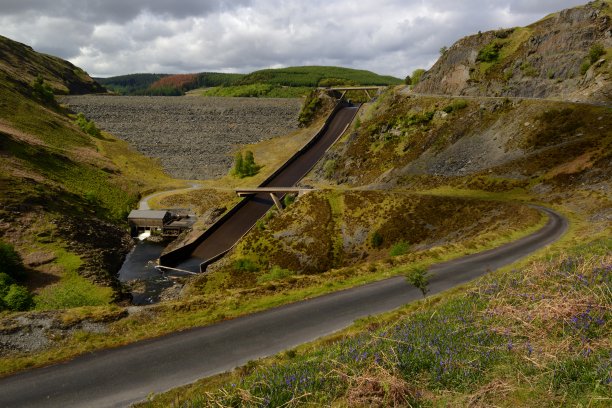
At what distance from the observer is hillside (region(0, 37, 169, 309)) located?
4441 centimetres

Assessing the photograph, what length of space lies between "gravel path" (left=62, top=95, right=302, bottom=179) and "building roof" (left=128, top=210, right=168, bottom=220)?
27.8m

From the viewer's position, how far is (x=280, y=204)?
6600cm

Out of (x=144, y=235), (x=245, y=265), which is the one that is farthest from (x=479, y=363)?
(x=144, y=235)

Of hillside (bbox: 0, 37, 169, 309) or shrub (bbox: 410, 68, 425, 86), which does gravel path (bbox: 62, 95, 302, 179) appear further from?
shrub (bbox: 410, 68, 425, 86)

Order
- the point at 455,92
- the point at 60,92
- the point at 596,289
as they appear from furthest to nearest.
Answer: the point at 60,92 < the point at 455,92 < the point at 596,289

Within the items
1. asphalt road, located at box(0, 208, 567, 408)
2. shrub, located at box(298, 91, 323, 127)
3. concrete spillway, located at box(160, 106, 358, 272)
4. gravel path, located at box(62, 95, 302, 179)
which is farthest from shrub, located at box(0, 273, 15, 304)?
shrub, located at box(298, 91, 323, 127)

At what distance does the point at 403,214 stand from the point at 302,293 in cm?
2857

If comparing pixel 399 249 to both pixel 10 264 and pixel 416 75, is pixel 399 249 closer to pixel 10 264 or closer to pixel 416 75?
pixel 10 264

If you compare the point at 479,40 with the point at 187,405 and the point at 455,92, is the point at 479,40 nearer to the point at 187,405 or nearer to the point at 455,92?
the point at 455,92

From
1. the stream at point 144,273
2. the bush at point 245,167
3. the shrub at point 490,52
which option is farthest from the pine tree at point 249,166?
the shrub at point 490,52

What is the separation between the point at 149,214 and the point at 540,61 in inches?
3106

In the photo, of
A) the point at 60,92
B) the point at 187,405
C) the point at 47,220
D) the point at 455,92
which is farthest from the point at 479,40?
the point at 60,92

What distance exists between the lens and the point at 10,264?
137 feet

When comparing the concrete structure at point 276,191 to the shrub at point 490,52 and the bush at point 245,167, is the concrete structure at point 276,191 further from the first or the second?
the shrub at point 490,52
